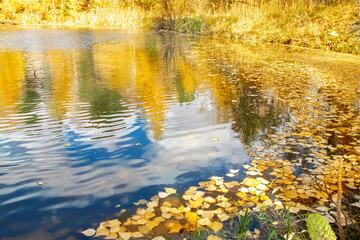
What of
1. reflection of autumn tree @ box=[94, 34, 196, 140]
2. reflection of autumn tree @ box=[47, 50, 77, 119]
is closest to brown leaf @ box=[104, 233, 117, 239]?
reflection of autumn tree @ box=[94, 34, 196, 140]

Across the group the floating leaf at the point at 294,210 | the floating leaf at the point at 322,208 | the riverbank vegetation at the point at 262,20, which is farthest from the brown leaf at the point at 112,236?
the riverbank vegetation at the point at 262,20

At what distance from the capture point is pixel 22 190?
2.86 m

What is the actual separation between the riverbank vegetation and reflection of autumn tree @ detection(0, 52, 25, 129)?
1403 centimetres

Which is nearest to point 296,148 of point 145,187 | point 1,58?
point 145,187

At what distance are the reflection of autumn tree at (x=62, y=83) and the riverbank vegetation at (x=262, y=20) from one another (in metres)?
12.3

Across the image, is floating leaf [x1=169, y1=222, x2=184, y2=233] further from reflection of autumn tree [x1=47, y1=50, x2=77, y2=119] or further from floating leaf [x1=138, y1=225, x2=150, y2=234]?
reflection of autumn tree [x1=47, y1=50, x2=77, y2=119]

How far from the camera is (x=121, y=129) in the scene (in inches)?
172

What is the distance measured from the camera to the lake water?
2719 mm

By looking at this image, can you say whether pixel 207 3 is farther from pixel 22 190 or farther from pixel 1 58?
pixel 22 190

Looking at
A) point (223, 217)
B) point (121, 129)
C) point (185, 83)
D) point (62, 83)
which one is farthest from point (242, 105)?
point (62, 83)

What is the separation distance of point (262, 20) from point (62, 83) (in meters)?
15.1

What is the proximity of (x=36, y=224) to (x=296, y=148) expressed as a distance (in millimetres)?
3162

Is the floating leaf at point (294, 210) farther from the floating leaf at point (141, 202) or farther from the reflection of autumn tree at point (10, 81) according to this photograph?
the reflection of autumn tree at point (10, 81)

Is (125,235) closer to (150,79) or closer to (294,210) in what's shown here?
(294,210)
